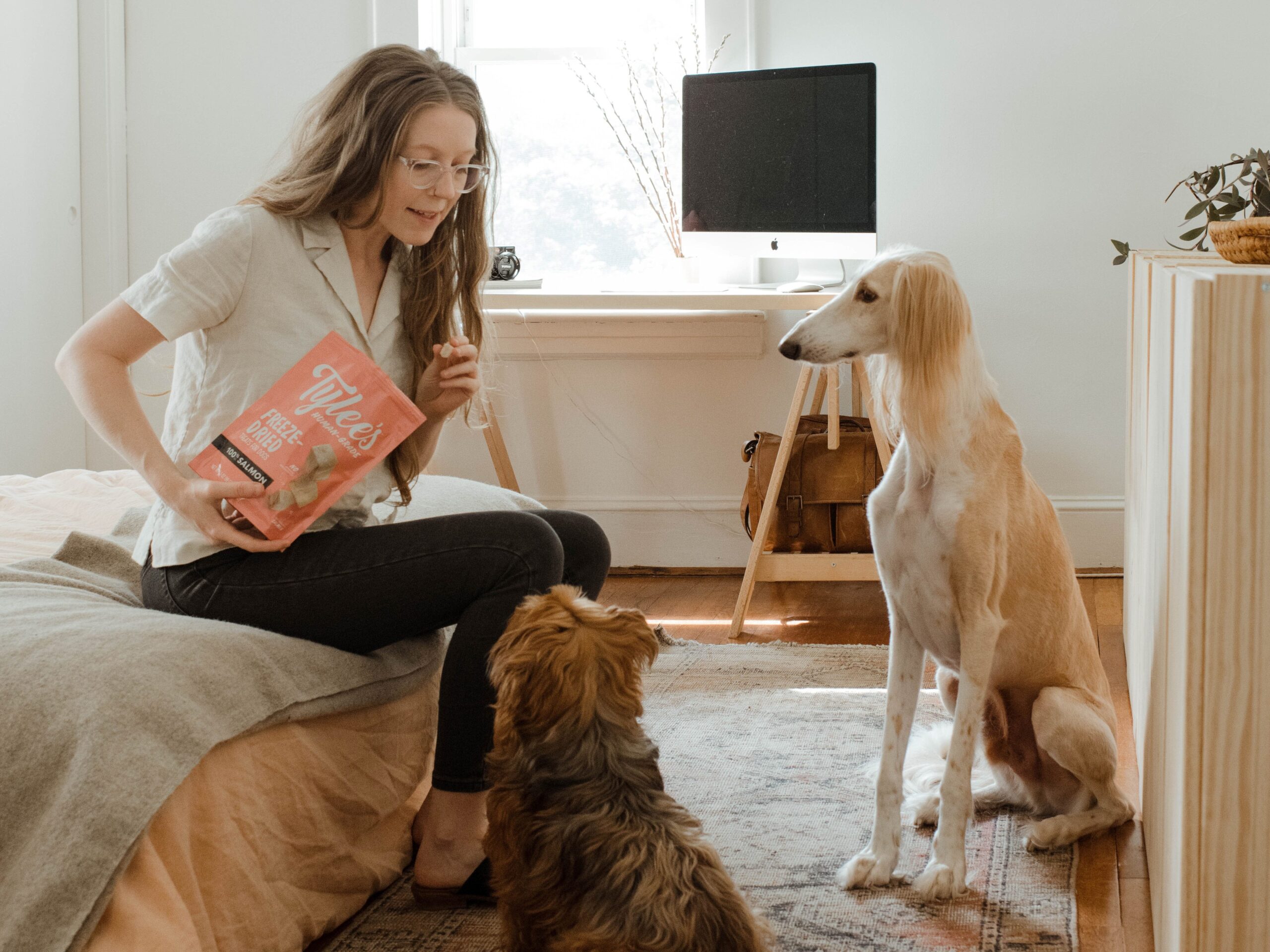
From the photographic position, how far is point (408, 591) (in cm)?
159

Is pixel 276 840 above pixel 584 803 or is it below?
below

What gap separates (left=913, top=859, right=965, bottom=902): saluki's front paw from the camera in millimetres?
1715

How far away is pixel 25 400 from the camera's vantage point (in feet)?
13.0

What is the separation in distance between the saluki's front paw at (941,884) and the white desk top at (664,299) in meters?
1.61

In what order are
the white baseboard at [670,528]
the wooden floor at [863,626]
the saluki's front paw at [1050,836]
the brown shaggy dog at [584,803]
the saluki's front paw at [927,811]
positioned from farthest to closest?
the white baseboard at [670,528] < the saluki's front paw at [927,811] < the saluki's front paw at [1050,836] < the wooden floor at [863,626] < the brown shaggy dog at [584,803]

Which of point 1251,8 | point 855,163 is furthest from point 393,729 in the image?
point 1251,8

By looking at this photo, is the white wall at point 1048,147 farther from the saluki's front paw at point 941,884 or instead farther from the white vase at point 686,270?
the saluki's front paw at point 941,884

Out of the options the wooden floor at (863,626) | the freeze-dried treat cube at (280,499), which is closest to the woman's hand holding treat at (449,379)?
the freeze-dried treat cube at (280,499)

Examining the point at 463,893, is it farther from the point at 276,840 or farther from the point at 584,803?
the point at 584,803

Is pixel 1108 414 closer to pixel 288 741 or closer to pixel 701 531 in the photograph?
pixel 701 531

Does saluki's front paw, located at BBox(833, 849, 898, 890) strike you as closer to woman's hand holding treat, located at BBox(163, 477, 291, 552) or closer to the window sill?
woman's hand holding treat, located at BBox(163, 477, 291, 552)

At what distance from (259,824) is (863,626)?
2.19 m

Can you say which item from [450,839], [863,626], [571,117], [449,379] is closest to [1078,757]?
[450,839]

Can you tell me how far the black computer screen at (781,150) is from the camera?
3.31 meters
